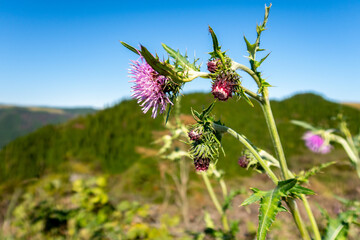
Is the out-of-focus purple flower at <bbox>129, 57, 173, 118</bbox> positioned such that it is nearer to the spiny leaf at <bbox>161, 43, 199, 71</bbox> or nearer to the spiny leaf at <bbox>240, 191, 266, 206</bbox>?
the spiny leaf at <bbox>161, 43, 199, 71</bbox>

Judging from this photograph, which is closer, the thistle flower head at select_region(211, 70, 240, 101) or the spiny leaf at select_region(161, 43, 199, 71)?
the thistle flower head at select_region(211, 70, 240, 101)

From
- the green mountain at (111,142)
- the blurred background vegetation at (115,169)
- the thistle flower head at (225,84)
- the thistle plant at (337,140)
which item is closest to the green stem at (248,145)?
the thistle flower head at (225,84)

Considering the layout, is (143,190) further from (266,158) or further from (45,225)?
(266,158)

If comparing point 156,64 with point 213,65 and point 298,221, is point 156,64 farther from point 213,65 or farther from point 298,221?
point 298,221

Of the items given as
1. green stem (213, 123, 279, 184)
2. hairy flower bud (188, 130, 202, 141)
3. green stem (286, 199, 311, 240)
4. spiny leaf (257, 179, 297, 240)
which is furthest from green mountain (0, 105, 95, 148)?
spiny leaf (257, 179, 297, 240)

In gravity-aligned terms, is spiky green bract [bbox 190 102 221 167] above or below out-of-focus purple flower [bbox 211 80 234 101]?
below

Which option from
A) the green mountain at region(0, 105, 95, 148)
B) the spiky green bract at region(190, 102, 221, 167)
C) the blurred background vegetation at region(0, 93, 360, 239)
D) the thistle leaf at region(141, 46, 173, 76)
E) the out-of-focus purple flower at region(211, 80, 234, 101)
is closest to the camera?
the thistle leaf at region(141, 46, 173, 76)

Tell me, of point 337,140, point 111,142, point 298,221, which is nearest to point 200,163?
point 298,221
